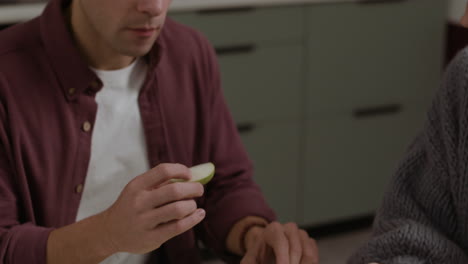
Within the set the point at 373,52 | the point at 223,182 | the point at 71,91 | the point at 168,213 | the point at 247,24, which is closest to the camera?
the point at 168,213

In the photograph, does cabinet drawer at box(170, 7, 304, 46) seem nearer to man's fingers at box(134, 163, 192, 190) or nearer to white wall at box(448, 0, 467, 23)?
white wall at box(448, 0, 467, 23)

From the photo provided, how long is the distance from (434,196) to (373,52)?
160 cm

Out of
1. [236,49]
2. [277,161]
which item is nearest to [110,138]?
[236,49]

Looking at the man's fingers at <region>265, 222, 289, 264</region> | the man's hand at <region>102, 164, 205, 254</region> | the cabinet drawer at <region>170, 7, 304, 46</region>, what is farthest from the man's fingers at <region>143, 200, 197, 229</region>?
the cabinet drawer at <region>170, 7, 304, 46</region>

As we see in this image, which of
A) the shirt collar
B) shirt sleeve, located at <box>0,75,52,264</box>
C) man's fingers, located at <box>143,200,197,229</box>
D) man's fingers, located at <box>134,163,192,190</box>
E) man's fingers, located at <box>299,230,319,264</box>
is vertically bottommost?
man's fingers, located at <box>299,230,319,264</box>

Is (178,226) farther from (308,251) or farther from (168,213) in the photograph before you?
(308,251)

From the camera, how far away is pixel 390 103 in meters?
2.77

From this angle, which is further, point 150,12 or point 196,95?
point 196,95

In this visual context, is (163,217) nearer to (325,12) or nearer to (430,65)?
(325,12)

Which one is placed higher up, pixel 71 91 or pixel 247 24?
pixel 71 91

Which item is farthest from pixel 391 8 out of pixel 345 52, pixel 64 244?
pixel 64 244

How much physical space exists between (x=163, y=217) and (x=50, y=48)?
43 cm

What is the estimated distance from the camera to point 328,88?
263 cm

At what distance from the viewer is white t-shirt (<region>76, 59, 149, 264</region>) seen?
1.31 m
